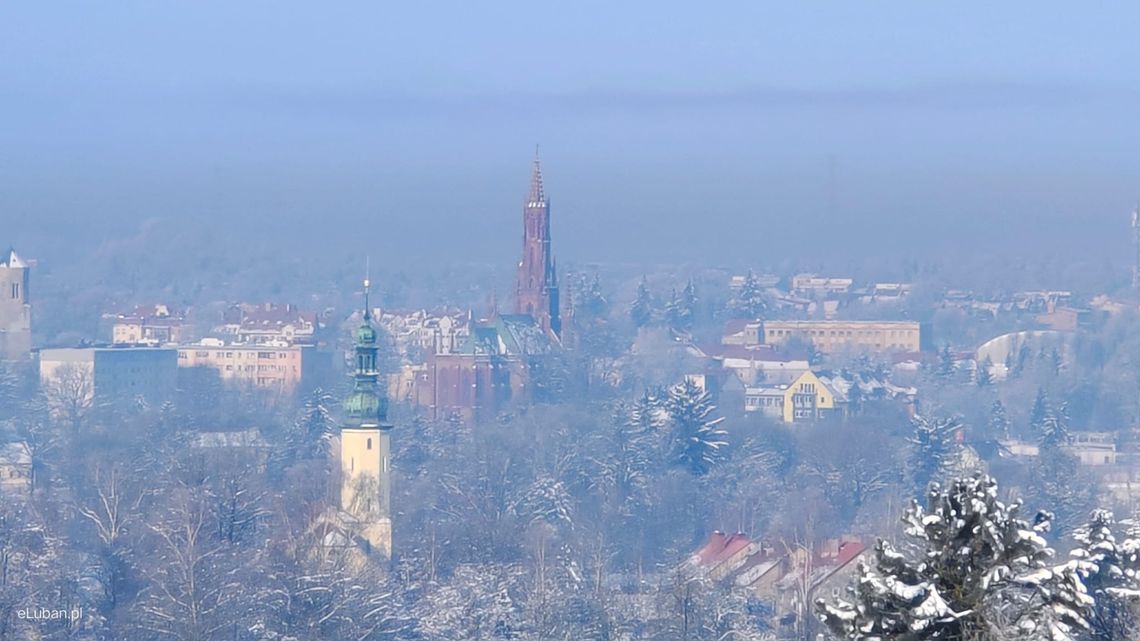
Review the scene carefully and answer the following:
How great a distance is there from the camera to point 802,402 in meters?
106

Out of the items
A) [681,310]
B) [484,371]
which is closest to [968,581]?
[484,371]

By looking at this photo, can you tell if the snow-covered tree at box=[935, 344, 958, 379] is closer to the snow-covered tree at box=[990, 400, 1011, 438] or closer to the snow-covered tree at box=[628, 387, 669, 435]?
the snow-covered tree at box=[990, 400, 1011, 438]

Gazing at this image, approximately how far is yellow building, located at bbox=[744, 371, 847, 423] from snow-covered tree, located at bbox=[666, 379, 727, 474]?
20738 mm

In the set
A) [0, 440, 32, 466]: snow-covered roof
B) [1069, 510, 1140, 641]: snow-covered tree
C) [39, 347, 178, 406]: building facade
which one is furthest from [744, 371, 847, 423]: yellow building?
[1069, 510, 1140, 641]: snow-covered tree

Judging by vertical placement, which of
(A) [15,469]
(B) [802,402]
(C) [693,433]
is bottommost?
(A) [15,469]

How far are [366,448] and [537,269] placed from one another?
68011 millimetres

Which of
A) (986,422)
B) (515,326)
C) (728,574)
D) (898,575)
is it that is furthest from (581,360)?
(898,575)

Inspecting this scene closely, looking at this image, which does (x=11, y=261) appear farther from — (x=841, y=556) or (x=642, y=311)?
(x=841, y=556)

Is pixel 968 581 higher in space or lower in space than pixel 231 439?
higher

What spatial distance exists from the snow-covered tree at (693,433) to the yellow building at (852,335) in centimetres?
6105

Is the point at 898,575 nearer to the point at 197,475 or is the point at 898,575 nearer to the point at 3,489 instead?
the point at 197,475

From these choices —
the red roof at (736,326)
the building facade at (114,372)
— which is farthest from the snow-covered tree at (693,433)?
the red roof at (736,326)

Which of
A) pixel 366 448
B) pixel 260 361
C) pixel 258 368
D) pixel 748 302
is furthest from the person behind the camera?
pixel 748 302

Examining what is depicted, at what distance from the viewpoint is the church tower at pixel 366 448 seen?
52.5 m
